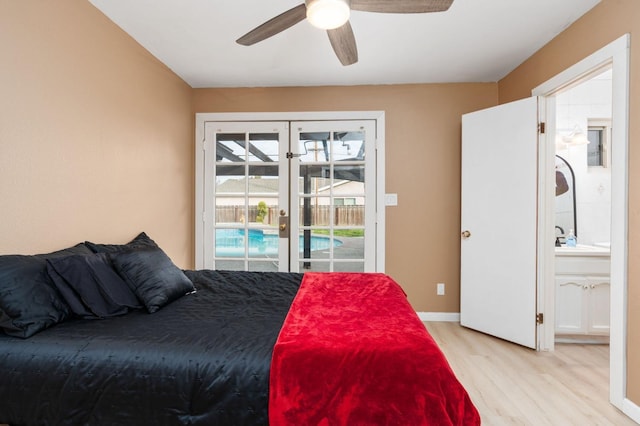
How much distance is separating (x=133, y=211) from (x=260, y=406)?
207cm

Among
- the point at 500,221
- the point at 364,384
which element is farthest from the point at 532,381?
the point at 364,384

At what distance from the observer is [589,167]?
328cm

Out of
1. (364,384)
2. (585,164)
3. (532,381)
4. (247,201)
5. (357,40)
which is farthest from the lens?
(247,201)

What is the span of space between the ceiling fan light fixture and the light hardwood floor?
2.28 meters

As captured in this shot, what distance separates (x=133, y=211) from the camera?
Result: 2.56m

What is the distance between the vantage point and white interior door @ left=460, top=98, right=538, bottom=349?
2744mm

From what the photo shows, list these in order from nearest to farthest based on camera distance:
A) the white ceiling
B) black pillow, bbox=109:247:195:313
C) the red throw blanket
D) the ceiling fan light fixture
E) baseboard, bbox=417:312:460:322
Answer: the red throw blanket < the ceiling fan light fixture < black pillow, bbox=109:247:195:313 < the white ceiling < baseboard, bbox=417:312:460:322

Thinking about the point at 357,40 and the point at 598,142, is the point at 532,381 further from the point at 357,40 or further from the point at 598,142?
the point at 357,40

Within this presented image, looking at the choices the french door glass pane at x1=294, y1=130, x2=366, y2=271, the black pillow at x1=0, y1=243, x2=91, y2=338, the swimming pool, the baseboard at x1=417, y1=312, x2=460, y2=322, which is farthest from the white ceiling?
the baseboard at x1=417, y1=312, x2=460, y2=322

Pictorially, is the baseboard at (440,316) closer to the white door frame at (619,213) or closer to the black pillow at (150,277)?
the white door frame at (619,213)

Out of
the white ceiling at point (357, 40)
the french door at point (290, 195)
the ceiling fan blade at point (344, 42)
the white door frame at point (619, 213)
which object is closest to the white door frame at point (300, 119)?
the french door at point (290, 195)

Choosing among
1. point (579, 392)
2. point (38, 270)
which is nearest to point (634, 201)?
point (579, 392)

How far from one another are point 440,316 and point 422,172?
1.57 m

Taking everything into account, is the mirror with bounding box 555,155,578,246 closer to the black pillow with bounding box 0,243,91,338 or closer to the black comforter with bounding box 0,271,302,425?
the black comforter with bounding box 0,271,302,425
